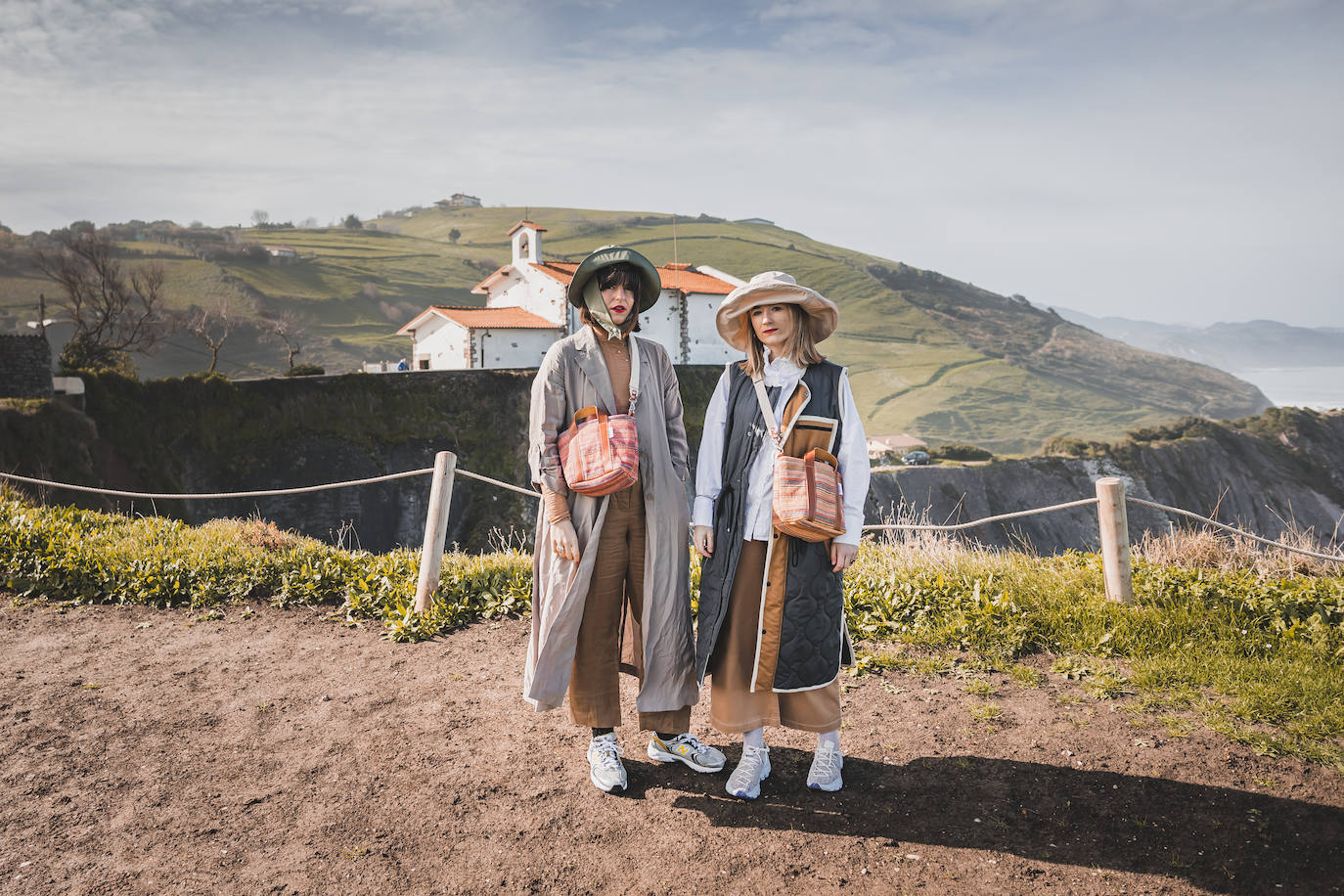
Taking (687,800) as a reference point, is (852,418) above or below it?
above

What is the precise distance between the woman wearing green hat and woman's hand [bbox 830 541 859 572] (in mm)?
590

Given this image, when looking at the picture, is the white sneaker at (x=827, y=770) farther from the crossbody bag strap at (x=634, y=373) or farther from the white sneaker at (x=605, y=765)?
the crossbody bag strap at (x=634, y=373)

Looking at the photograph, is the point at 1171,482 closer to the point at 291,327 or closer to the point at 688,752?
the point at 688,752

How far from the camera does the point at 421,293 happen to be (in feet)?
323

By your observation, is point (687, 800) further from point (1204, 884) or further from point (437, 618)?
point (437, 618)

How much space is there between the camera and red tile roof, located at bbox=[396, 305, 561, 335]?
35844 millimetres

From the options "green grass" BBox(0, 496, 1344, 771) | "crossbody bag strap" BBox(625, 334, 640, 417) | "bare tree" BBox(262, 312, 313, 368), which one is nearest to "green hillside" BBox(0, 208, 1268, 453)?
"bare tree" BBox(262, 312, 313, 368)

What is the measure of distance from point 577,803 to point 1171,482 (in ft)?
185

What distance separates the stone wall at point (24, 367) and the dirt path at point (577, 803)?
19.3 meters

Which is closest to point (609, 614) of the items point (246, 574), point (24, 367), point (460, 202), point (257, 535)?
point (246, 574)

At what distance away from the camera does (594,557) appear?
10.4 feet

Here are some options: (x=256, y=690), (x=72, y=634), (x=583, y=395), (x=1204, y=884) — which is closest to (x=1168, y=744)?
(x=1204, y=884)

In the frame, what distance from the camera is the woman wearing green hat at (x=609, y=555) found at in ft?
10.4

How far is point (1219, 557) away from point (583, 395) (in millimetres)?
4553
